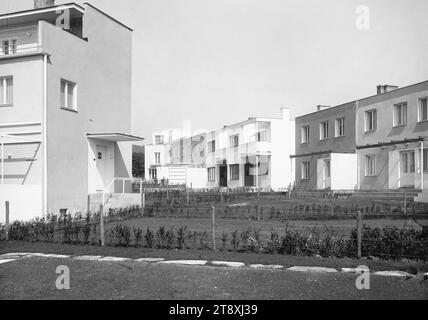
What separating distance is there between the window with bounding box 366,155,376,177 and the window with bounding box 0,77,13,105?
20.8m

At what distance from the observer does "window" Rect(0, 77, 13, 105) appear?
1802 cm

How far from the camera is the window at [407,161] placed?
2498cm

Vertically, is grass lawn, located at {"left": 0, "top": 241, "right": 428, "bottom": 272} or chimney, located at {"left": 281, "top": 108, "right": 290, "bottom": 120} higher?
chimney, located at {"left": 281, "top": 108, "right": 290, "bottom": 120}

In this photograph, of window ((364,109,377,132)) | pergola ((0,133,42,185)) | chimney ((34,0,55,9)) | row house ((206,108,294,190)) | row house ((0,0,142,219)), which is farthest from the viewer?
row house ((206,108,294,190))

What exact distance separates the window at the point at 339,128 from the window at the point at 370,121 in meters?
2.55

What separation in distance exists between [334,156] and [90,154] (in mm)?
16213

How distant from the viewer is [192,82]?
2122cm

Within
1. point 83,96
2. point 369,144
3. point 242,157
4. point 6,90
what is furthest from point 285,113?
point 6,90

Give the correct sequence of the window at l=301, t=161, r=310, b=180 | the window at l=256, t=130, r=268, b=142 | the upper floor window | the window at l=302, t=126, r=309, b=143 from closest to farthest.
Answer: the upper floor window → the window at l=301, t=161, r=310, b=180 → the window at l=302, t=126, r=309, b=143 → the window at l=256, t=130, r=268, b=142

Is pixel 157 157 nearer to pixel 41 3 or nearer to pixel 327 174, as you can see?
pixel 327 174

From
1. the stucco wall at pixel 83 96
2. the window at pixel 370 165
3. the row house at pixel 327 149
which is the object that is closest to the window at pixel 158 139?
the row house at pixel 327 149

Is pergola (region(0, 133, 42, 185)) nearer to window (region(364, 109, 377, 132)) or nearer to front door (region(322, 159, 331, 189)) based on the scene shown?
front door (region(322, 159, 331, 189))

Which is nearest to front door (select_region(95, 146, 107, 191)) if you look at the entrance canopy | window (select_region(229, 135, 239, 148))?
the entrance canopy

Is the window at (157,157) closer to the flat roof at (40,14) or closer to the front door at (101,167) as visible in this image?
the front door at (101,167)
